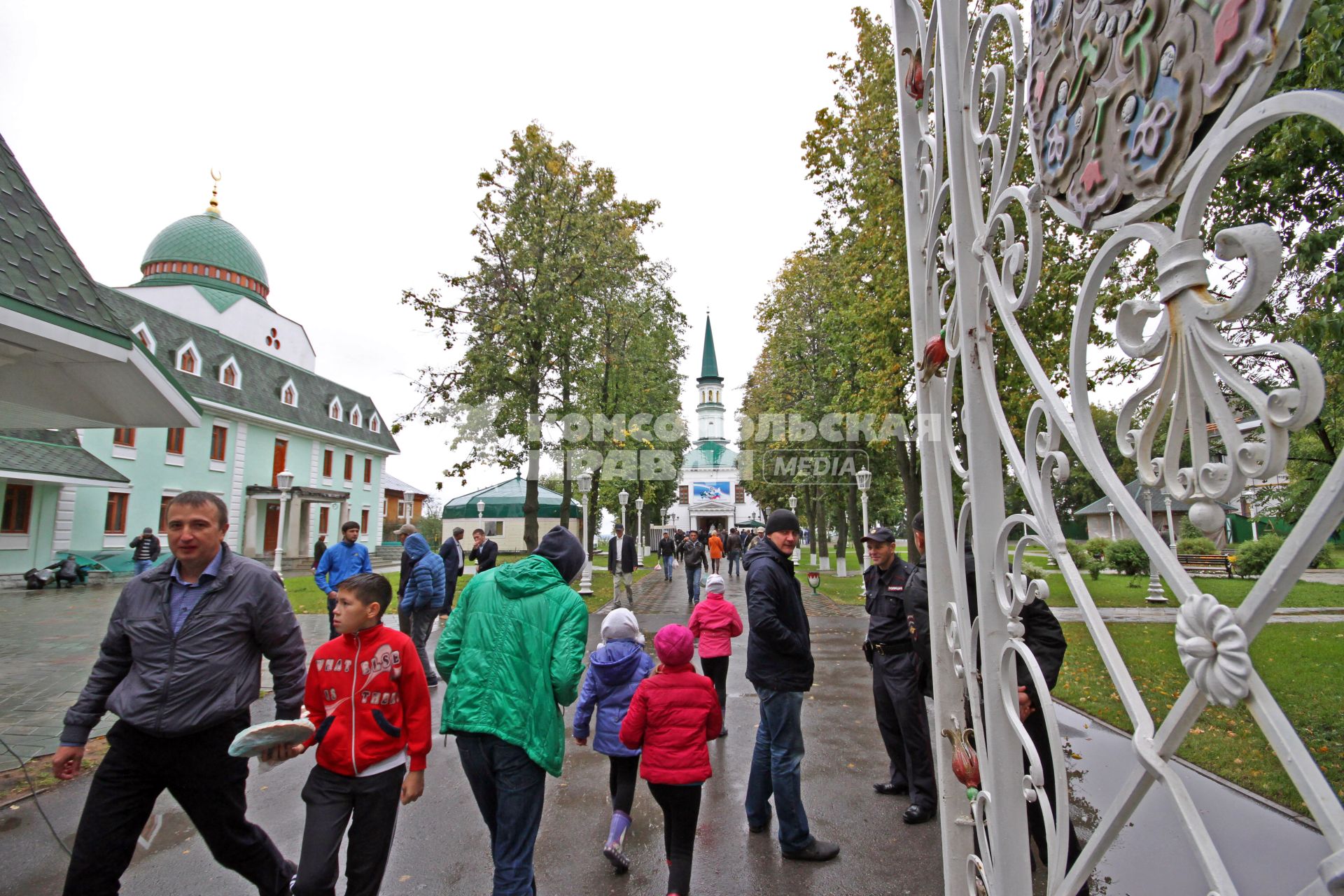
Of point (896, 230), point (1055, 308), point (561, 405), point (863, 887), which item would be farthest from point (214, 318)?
point (863, 887)

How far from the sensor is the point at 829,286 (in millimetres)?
19219

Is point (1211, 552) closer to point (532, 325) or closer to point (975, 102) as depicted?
point (532, 325)

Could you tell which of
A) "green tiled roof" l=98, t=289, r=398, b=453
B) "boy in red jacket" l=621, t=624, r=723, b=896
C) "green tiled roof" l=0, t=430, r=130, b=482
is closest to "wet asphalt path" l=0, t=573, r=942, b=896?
"boy in red jacket" l=621, t=624, r=723, b=896

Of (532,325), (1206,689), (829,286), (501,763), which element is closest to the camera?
(1206,689)

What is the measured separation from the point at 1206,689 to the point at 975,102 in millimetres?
1555

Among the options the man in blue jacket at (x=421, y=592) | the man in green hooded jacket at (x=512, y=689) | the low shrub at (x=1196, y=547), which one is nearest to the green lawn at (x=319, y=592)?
the man in blue jacket at (x=421, y=592)

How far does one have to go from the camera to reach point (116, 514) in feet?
85.9

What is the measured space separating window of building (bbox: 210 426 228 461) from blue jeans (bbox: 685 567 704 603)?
80.7 feet

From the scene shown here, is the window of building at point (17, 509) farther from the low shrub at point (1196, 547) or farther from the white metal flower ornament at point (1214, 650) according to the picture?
the low shrub at point (1196, 547)

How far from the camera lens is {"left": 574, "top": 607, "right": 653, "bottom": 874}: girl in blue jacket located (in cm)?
425

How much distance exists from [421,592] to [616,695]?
4.67m

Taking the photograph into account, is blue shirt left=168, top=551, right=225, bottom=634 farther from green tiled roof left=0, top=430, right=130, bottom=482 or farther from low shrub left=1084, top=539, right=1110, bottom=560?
low shrub left=1084, top=539, right=1110, bottom=560

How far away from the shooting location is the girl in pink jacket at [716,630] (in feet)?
20.0

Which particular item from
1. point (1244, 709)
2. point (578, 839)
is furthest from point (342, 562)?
point (1244, 709)
